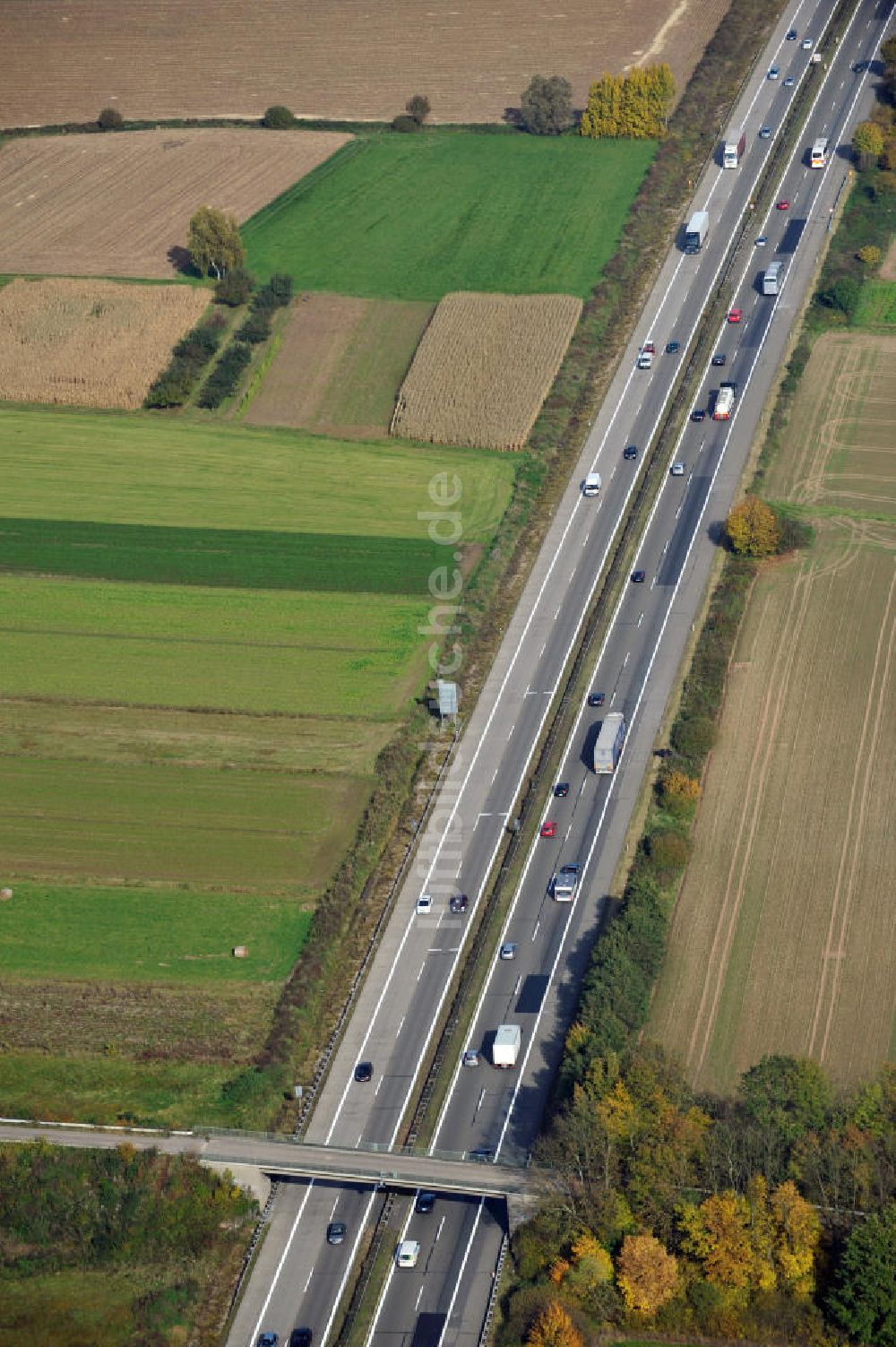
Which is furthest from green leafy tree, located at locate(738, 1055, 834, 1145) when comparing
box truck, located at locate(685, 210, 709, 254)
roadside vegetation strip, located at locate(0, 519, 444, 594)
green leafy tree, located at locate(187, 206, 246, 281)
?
green leafy tree, located at locate(187, 206, 246, 281)

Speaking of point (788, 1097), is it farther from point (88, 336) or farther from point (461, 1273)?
point (88, 336)

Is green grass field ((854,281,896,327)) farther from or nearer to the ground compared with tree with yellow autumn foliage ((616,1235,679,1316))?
farther from the ground

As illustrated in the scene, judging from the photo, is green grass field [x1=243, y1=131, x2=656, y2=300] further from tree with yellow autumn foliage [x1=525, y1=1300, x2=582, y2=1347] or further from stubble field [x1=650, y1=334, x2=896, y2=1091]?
tree with yellow autumn foliage [x1=525, y1=1300, x2=582, y2=1347]

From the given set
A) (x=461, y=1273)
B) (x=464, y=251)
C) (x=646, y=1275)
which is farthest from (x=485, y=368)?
(x=646, y=1275)

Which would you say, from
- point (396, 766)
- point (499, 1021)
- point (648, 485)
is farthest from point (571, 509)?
point (499, 1021)

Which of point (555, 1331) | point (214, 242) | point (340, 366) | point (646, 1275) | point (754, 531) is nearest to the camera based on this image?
point (555, 1331)

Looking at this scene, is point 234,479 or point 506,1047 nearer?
point 506,1047
